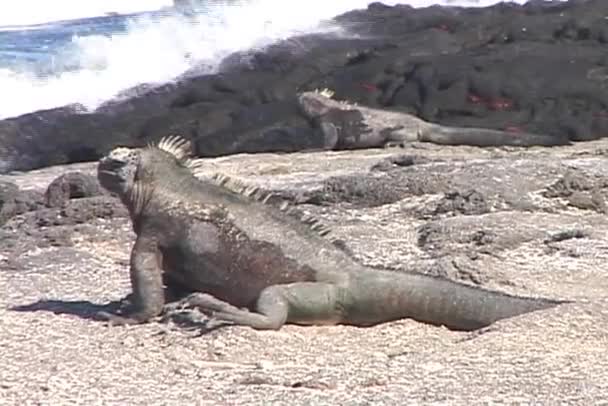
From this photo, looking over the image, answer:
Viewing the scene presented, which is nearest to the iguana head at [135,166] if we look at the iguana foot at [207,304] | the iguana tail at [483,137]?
the iguana foot at [207,304]

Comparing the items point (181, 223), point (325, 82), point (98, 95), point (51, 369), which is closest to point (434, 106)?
point (325, 82)

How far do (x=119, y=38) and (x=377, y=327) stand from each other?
16.5 m

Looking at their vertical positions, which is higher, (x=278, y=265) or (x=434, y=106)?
(x=278, y=265)

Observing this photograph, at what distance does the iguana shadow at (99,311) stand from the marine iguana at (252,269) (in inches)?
1.9

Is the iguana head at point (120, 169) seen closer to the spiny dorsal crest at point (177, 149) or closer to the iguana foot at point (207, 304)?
the spiny dorsal crest at point (177, 149)

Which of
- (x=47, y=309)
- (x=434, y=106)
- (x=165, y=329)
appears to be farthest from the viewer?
(x=434, y=106)

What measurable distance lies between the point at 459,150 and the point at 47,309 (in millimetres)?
6047

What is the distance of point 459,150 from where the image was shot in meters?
11.5

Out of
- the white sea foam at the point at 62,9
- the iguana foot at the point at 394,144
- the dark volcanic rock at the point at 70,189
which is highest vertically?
the dark volcanic rock at the point at 70,189

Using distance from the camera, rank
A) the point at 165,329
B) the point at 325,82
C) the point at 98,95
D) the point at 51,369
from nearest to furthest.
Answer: the point at 51,369 < the point at 165,329 < the point at 325,82 < the point at 98,95

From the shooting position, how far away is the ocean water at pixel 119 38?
17.5 meters

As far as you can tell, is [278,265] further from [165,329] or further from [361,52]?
[361,52]

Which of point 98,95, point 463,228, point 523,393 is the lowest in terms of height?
point 98,95

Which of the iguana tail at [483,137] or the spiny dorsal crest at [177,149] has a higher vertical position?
the spiny dorsal crest at [177,149]
